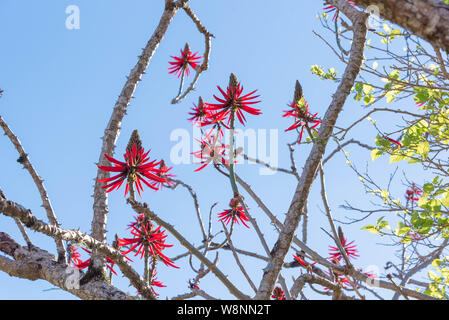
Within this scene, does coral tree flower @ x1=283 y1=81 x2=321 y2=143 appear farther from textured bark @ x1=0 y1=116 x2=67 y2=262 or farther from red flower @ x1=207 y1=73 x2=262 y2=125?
textured bark @ x1=0 y1=116 x2=67 y2=262

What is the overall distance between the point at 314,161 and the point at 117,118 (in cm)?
161

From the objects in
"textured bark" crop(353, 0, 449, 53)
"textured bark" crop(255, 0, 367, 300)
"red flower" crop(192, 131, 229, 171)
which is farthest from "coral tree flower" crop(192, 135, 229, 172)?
"textured bark" crop(353, 0, 449, 53)

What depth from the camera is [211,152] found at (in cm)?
283

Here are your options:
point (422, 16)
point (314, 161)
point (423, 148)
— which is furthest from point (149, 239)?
point (422, 16)

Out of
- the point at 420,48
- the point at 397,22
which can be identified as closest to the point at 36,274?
the point at 397,22

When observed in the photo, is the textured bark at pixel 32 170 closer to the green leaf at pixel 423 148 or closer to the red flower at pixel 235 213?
the red flower at pixel 235 213

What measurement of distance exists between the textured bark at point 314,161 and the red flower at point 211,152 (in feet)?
2.88

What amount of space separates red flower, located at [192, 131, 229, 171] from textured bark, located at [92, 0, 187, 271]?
597 millimetres

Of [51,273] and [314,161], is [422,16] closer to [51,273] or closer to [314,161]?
[314,161]

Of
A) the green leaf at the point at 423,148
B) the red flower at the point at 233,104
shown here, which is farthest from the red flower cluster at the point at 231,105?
the green leaf at the point at 423,148
